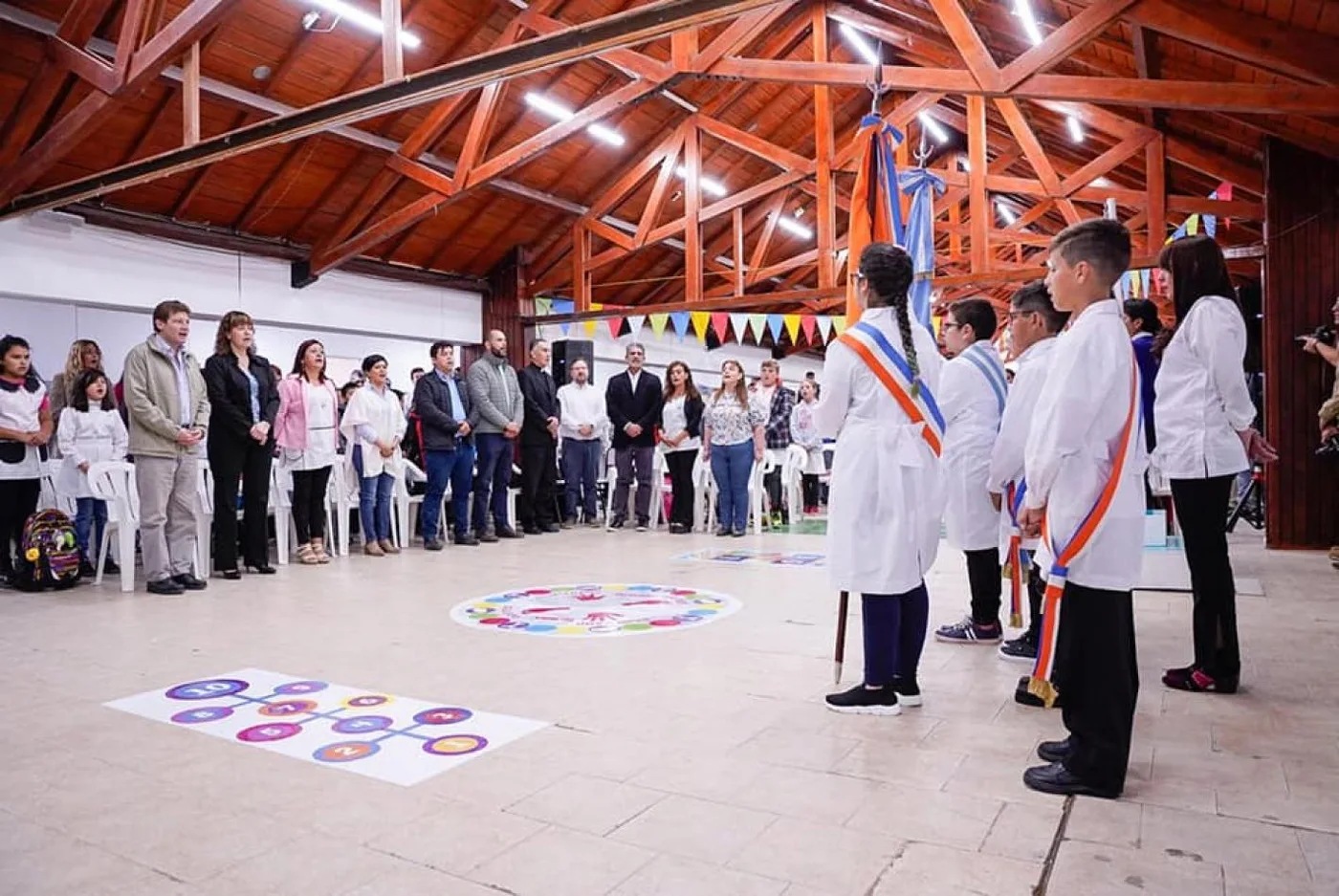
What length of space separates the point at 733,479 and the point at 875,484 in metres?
4.92

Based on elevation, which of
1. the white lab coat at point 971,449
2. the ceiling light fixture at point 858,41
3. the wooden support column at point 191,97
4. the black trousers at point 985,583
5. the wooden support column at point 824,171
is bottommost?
the black trousers at point 985,583

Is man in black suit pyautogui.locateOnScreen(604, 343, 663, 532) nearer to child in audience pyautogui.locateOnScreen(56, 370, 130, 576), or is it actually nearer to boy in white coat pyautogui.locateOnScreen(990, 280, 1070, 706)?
child in audience pyautogui.locateOnScreen(56, 370, 130, 576)

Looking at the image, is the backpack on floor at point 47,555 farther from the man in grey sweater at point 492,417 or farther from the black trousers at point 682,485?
the black trousers at point 682,485

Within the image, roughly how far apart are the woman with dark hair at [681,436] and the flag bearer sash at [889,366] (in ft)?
16.8

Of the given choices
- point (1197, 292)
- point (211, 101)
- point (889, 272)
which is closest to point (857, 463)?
point (889, 272)

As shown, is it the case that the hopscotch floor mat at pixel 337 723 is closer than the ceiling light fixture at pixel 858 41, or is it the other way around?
the hopscotch floor mat at pixel 337 723

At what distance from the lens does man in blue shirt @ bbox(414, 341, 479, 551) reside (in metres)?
6.71

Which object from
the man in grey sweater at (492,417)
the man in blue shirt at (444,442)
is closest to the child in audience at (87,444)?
the man in blue shirt at (444,442)

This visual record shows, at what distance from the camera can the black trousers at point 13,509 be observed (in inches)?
200

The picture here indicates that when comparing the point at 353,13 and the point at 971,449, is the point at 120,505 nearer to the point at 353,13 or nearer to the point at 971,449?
the point at 971,449

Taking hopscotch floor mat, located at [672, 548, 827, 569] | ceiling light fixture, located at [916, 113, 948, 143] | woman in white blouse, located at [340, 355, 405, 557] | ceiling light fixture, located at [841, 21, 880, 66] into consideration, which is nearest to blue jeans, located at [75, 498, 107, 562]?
woman in white blouse, located at [340, 355, 405, 557]

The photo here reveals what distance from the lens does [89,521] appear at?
18.2ft

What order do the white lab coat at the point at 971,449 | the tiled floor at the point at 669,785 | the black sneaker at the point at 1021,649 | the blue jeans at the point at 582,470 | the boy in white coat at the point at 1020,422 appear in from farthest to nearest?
the blue jeans at the point at 582,470 → the white lab coat at the point at 971,449 → the black sneaker at the point at 1021,649 → the boy in white coat at the point at 1020,422 → the tiled floor at the point at 669,785

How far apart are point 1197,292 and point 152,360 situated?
4810mm
